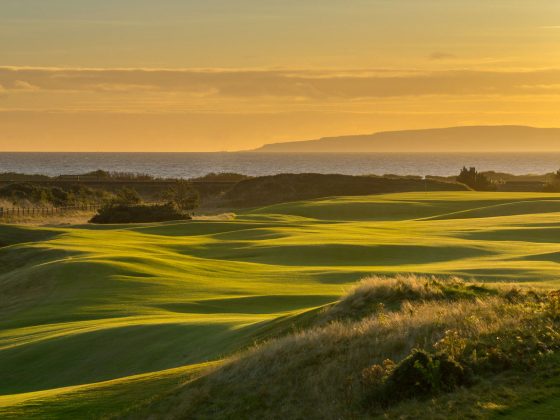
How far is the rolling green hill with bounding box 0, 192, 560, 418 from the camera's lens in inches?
897

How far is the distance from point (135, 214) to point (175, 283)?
4754 cm

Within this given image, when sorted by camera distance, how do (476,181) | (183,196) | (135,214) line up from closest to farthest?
(135,214) < (183,196) < (476,181)

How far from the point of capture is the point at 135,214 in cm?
8488

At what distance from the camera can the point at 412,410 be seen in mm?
12531

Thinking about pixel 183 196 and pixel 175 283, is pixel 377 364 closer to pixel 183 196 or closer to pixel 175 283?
pixel 175 283

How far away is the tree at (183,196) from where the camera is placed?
109 metres

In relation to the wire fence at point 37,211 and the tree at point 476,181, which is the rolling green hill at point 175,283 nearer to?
the wire fence at point 37,211

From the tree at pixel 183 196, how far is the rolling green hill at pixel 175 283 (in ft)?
115

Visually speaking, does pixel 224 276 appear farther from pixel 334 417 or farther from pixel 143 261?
pixel 334 417

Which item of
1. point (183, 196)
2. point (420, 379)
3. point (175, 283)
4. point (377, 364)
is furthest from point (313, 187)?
point (420, 379)

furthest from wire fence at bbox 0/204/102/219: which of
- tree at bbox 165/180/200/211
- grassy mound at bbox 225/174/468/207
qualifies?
grassy mound at bbox 225/174/468/207

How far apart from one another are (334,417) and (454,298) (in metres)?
7.50

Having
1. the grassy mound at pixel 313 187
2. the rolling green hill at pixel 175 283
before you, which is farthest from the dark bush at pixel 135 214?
the grassy mound at pixel 313 187

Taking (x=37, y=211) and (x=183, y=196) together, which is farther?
(x=183, y=196)
